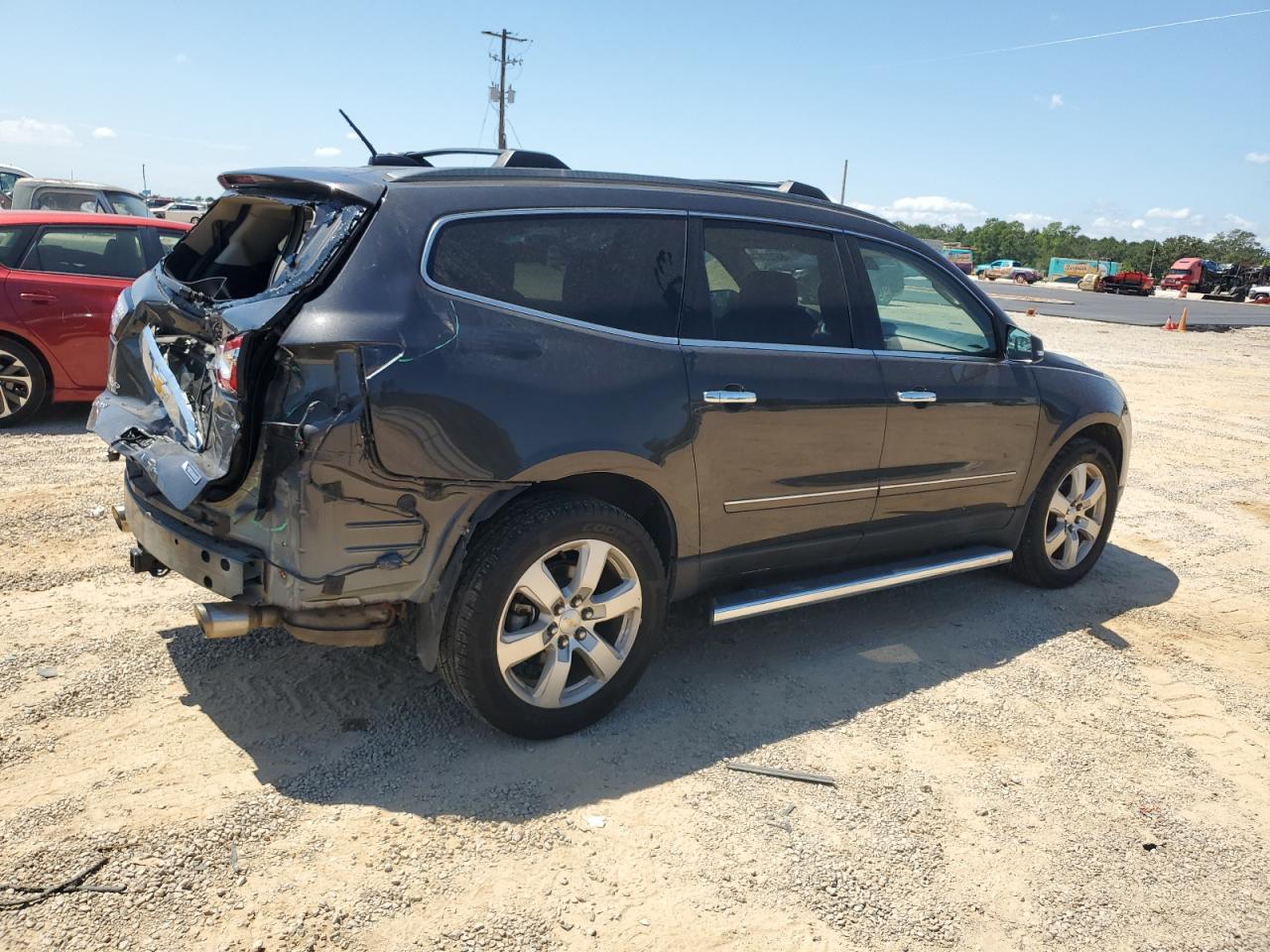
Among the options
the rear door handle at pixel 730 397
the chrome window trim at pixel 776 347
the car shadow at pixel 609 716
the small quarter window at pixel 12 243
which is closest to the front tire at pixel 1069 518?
the car shadow at pixel 609 716

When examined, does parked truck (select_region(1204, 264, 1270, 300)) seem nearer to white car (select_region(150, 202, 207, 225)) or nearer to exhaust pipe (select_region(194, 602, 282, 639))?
white car (select_region(150, 202, 207, 225))

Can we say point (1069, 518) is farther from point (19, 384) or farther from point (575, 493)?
point (19, 384)

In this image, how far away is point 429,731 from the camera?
347 cm

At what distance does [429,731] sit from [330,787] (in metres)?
0.44

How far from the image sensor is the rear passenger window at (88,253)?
293 inches

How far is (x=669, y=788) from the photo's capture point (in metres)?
3.24

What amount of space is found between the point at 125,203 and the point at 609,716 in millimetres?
13244

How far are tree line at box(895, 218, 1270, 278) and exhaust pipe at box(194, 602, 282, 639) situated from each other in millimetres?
77673

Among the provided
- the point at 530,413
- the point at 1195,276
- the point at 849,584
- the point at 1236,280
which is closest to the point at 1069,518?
the point at 849,584

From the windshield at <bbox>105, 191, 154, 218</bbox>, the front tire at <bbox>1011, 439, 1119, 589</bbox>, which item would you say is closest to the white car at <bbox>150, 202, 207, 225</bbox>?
the windshield at <bbox>105, 191, 154, 218</bbox>

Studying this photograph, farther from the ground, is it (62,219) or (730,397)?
(62,219)

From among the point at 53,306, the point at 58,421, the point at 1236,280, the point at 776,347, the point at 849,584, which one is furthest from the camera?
the point at 1236,280

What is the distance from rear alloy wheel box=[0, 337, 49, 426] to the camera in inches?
289

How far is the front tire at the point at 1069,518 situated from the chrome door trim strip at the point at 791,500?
55.8 inches
